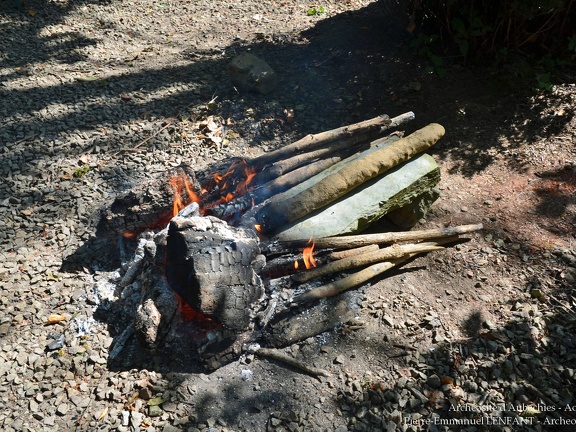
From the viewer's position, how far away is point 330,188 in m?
4.01

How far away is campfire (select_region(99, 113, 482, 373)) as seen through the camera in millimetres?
3467

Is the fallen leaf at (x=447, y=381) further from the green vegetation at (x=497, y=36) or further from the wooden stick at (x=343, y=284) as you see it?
the green vegetation at (x=497, y=36)

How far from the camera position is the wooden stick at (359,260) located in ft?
12.6

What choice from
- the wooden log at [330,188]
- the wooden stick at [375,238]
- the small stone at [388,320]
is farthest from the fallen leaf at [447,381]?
the wooden log at [330,188]

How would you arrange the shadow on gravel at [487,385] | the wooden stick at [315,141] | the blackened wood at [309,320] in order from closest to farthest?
1. the shadow on gravel at [487,385]
2. the blackened wood at [309,320]
3. the wooden stick at [315,141]

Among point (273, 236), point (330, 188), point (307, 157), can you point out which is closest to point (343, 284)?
point (273, 236)

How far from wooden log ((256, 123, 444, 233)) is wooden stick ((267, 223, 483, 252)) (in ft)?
0.66

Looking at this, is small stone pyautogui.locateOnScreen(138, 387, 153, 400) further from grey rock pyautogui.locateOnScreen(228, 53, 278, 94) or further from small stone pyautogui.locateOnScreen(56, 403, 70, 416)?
grey rock pyautogui.locateOnScreen(228, 53, 278, 94)

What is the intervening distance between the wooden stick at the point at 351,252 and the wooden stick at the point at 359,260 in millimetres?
37

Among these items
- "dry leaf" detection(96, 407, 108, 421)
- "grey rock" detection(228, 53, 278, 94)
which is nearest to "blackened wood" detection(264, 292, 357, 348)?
"dry leaf" detection(96, 407, 108, 421)

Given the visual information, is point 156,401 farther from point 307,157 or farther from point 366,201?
point 307,157

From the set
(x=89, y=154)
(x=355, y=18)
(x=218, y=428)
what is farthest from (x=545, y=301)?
(x=355, y=18)

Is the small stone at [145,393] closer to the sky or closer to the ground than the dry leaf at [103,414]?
closer to the sky

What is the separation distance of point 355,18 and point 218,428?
6.39 meters
